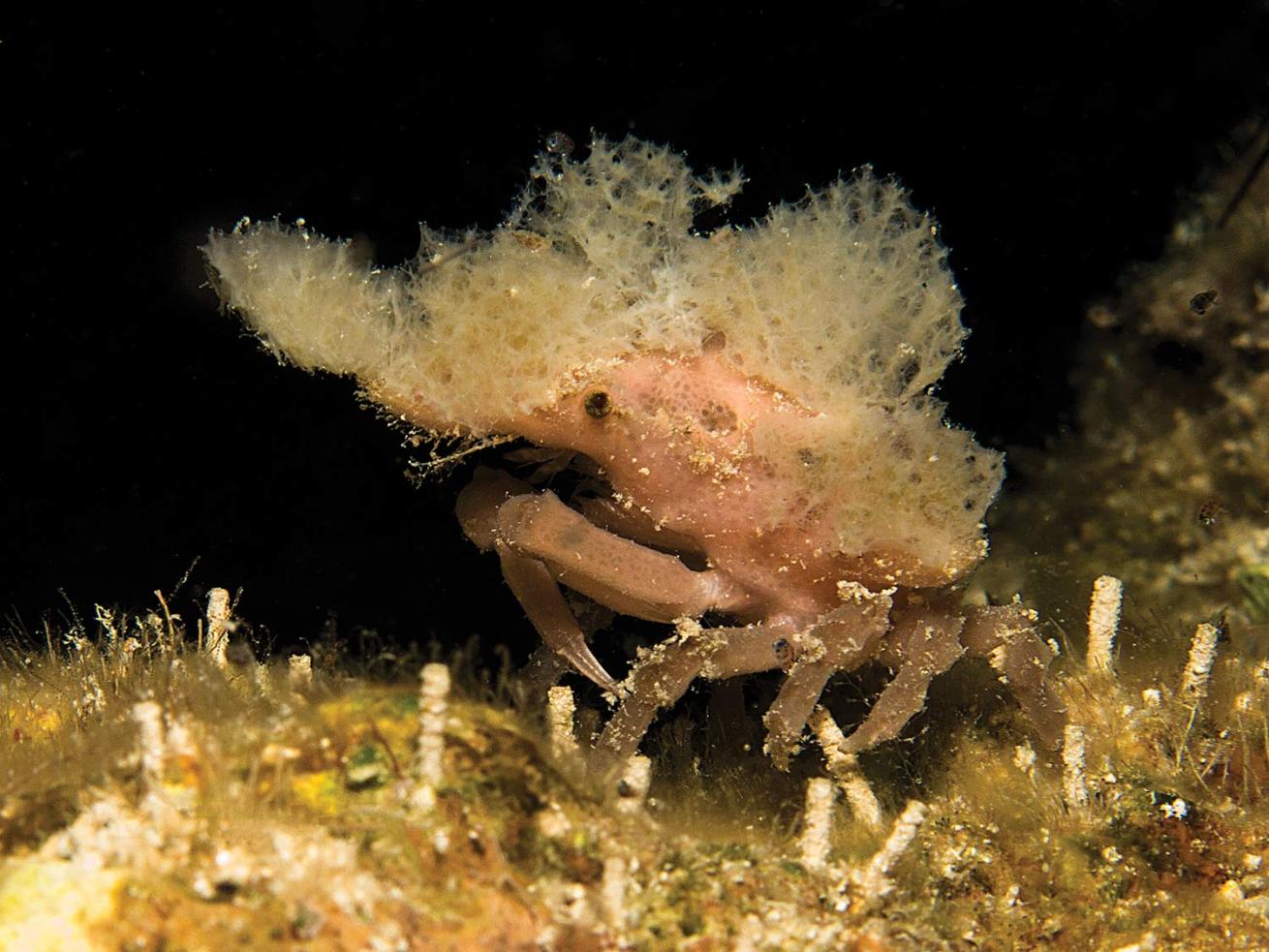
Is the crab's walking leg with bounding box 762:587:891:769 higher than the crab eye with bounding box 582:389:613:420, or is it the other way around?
the crab eye with bounding box 582:389:613:420

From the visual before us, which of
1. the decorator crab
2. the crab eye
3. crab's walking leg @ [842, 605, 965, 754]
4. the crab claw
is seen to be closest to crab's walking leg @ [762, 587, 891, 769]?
the decorator crab

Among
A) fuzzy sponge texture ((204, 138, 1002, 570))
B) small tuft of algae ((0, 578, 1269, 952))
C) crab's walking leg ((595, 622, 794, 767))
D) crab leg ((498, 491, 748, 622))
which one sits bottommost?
small tuft of algae ((0, 578, 1269, 952))

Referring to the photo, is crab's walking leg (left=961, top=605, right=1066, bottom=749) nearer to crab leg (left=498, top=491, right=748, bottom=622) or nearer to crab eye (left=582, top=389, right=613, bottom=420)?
crab leg (left=498, top=491, right=748, bottom=622)

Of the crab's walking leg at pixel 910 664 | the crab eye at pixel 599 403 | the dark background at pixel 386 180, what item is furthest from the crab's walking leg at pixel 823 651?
the dark background at pixel 386 180

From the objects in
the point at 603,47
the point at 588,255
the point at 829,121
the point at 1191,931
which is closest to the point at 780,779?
the point at 1191,931

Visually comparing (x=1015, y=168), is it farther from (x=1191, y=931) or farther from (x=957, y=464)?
(x=1191, y=931)

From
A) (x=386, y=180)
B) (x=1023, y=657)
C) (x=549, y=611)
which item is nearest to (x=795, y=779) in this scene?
(x=1023, y=657)

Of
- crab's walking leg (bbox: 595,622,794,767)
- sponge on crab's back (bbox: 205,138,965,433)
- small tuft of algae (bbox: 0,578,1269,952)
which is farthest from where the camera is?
crab's walking leg (bbox: 595,622,794,767)

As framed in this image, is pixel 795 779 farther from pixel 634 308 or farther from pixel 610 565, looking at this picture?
pixel 634 308
